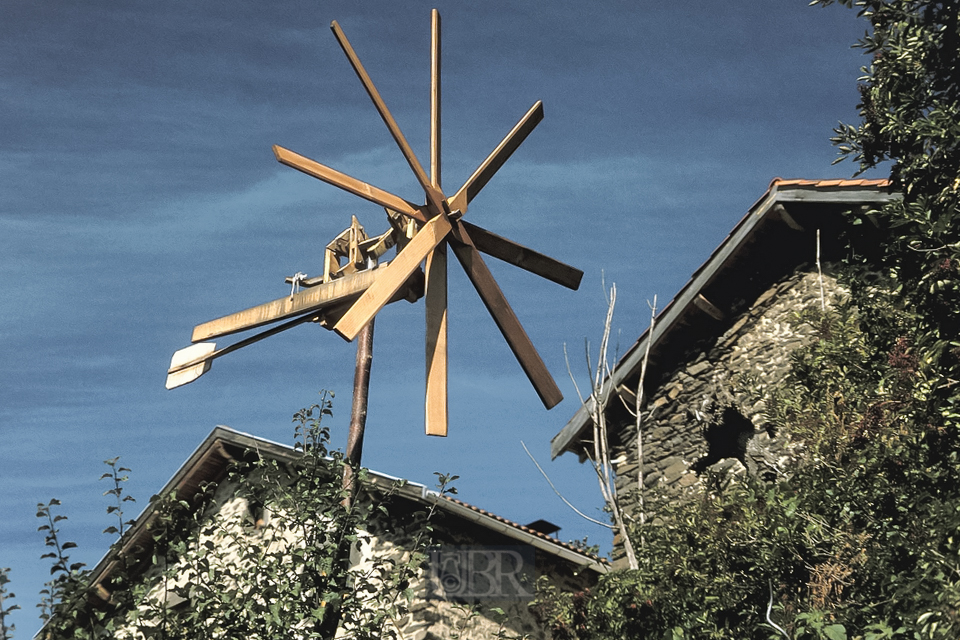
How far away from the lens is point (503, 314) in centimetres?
634

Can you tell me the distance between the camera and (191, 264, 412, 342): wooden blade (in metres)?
6.31

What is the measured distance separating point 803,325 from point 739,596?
16.2 feet

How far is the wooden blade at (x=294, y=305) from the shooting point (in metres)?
6.31

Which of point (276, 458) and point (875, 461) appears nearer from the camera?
point (875, 461)

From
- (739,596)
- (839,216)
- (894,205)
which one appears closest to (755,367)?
(839,216)

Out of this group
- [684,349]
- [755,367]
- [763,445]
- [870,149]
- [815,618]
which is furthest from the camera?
[684,349]

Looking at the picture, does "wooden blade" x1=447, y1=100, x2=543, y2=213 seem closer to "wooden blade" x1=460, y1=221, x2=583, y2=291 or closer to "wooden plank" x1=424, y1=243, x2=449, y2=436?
"wooden blade" x1=460, y1=221, x2=583, y2=291

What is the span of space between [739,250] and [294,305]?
275 inches

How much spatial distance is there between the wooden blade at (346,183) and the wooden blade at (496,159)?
297 millimetres

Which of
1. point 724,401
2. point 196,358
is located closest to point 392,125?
point 196,358

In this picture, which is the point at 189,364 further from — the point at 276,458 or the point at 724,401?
the point at 724,401

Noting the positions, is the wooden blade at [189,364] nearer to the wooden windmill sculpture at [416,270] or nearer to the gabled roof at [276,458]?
the wooden windmill sculpture at [416,270]

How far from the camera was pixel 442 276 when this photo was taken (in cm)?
Answer: 618

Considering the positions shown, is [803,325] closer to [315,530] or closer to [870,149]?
[870,149]
